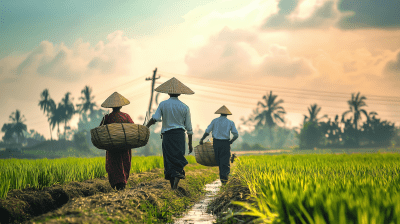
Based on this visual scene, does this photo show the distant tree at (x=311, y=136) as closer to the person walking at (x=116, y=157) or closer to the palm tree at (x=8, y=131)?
the person walking at (x=116, y=157)

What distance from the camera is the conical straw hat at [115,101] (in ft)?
19.6

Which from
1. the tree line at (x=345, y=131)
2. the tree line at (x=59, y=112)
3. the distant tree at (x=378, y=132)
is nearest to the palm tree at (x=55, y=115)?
the tree line at (x=59, y=112)

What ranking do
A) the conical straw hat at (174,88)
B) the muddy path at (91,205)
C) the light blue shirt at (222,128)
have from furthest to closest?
the light blue shirt at (222,128) → the conical straw hat at (174,88) → the muddy path at (91,205)

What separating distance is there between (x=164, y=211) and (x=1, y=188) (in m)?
2.30

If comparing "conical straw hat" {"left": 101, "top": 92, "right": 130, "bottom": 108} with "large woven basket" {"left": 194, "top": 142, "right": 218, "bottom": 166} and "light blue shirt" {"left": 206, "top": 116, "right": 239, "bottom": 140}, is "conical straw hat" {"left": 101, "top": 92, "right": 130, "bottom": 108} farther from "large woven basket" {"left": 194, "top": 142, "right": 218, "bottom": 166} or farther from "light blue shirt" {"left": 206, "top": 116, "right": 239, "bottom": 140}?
"large woven basket" {"left": 194, "top": 142, "right": 218, "bottom": 166}

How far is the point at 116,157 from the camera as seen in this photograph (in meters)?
5.97

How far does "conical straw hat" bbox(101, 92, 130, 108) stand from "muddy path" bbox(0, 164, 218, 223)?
1.65 meters

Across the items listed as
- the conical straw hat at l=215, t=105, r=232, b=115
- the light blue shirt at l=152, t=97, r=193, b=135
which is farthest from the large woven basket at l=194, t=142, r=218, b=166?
the light blue shirt at l=152, t=97, r=193, b=135

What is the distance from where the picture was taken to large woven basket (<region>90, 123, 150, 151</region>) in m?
5.15

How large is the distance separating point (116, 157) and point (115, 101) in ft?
3.41

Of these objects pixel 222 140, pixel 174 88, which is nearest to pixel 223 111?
pixel 222 140

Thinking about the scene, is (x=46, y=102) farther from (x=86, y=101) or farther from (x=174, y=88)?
(x=174, y=88)

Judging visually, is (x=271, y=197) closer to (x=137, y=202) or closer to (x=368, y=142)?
Result: (x=137, y=202)

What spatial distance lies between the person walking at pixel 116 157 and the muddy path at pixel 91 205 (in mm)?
645
